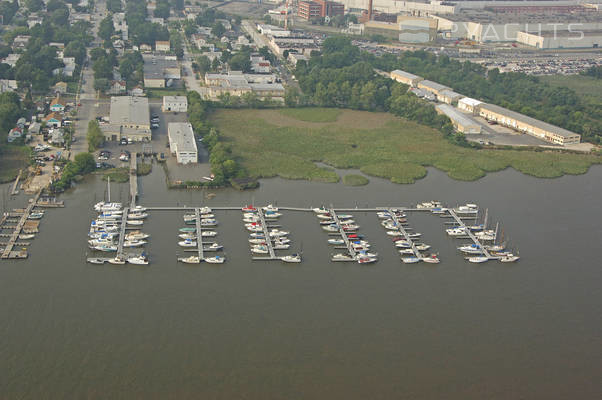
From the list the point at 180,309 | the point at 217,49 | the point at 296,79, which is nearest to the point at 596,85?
the point at 296,79

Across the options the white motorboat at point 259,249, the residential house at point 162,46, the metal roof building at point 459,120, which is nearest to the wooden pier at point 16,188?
the white motorboat at point 259,249

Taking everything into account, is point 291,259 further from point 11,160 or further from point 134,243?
point 11,160

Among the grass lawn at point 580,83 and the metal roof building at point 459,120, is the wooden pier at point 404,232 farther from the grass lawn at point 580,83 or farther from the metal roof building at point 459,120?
the grass lawn at point 580,83

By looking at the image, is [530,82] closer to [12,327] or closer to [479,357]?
[479,357]

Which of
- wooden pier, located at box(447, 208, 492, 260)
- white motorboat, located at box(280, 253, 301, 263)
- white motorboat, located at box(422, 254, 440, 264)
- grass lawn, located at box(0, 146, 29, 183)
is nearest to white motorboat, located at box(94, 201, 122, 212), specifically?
grass lawn, located at box(0, 146, 29, 183)

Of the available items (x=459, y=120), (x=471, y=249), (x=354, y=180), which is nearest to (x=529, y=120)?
(x=459, y=120)

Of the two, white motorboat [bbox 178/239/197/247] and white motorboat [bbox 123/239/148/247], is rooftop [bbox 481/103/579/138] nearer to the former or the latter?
white motorboat [bbox 178/239/197/247]
